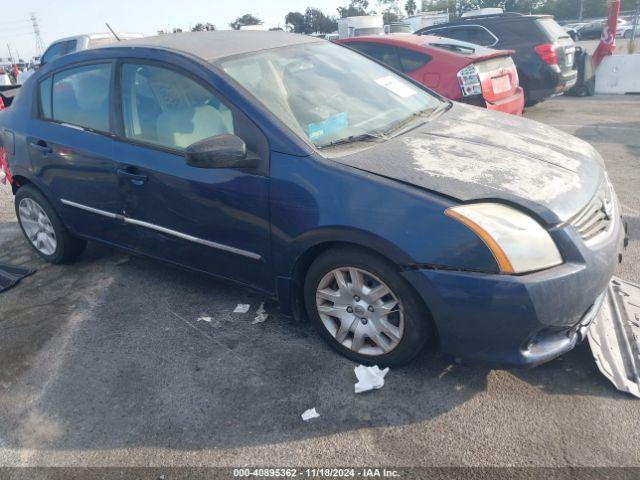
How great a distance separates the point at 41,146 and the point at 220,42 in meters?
1.62

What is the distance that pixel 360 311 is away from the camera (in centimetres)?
276

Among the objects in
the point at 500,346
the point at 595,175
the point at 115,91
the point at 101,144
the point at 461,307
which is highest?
the point at 115,91

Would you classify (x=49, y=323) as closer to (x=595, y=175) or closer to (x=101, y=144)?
(x=101, y=144)

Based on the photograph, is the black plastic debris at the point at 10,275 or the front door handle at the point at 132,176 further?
the black plastic debris at the point at 10,275

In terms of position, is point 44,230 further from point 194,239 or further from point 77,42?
point 77,42

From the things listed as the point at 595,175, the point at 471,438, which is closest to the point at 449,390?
the point at 471,438

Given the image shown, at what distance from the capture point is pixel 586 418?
2455 millimetres

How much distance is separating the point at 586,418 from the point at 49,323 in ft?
10.5

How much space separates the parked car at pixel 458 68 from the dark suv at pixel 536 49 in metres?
2.65

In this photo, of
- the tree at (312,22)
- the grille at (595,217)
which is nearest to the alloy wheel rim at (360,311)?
the grille at (595,217)

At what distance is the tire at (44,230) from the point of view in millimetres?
4227

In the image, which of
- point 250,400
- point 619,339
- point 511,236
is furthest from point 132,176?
point 619,339

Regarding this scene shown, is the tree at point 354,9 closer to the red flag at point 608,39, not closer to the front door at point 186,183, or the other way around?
the red flag at point 608,39

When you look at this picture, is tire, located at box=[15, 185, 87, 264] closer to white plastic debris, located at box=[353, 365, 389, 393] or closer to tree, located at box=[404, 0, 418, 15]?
white plastic debris, located at box=[353, 365, 389, 393]
